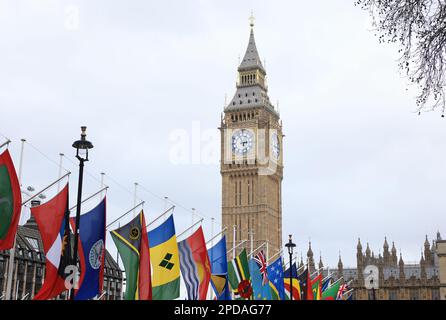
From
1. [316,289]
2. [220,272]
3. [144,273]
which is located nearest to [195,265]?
[220,272]

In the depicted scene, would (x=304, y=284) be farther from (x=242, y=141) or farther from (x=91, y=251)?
(x=242, y=141)

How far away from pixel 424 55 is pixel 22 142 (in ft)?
68.2

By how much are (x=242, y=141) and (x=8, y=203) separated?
98612 millimetres

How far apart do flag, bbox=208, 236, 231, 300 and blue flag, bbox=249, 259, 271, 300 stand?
13.7ft

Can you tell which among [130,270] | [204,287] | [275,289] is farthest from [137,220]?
[275,289]

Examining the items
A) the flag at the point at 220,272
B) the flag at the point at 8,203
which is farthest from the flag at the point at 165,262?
the flag at the point at 8,203

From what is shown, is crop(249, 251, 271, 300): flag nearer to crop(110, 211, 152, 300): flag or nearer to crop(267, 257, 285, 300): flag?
crop(267, 257, 285, 300): flag

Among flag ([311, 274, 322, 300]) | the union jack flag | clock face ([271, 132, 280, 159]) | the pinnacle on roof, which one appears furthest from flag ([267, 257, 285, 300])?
the pinnacle on roof

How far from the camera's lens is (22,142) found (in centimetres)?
2897

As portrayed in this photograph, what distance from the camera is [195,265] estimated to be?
38.3 metres

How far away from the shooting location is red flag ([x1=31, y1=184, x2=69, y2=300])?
25.8m

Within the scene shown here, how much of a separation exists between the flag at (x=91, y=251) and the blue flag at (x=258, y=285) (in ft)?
63.4

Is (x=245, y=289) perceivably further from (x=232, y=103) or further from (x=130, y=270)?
(x=232, y=103)

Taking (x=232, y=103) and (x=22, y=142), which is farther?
(x=232, y=103)
